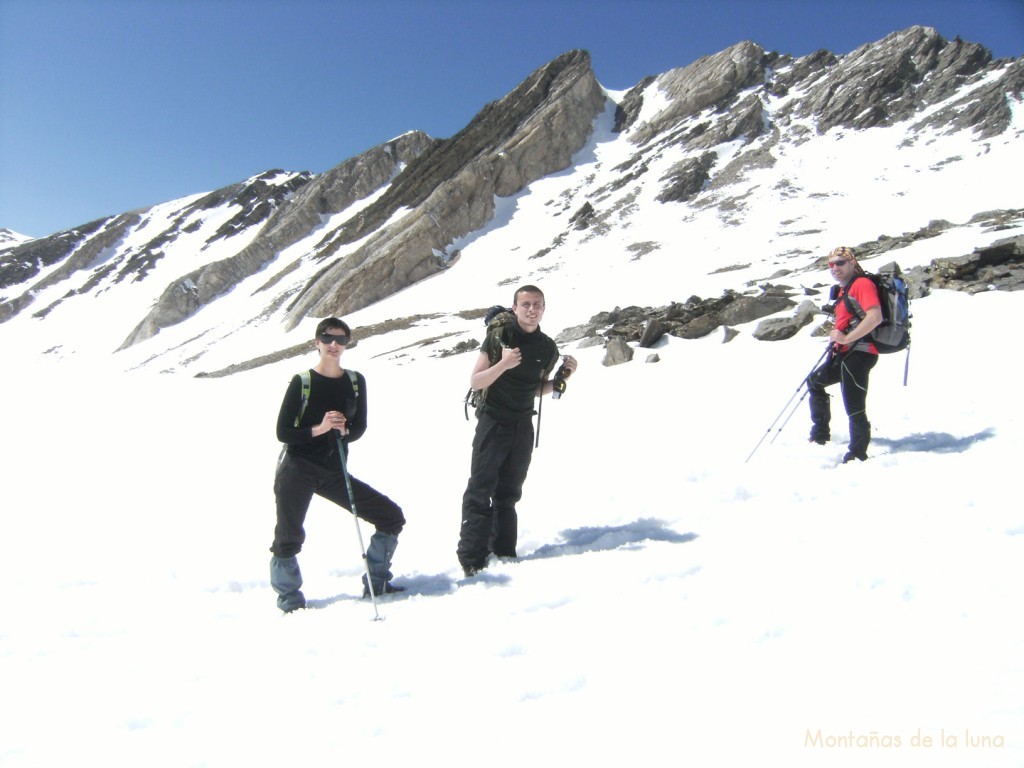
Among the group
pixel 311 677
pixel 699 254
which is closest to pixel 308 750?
pixel 311 677

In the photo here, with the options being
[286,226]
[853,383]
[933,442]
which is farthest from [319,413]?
[286,226]

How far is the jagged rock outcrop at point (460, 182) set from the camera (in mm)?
53375

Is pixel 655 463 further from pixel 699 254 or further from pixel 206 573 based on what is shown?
pixel 699 254

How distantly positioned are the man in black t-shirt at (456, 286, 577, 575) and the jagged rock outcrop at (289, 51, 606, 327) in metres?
48.1

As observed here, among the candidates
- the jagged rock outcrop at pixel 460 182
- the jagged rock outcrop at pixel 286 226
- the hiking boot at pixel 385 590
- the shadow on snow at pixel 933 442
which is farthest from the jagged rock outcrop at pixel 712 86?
the hiking boot at pixel 385 590

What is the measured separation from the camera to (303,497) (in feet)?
13.8

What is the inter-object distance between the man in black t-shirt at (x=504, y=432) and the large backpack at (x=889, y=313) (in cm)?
344

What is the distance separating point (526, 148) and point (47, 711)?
7158 centimetres

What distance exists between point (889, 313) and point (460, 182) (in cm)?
6145

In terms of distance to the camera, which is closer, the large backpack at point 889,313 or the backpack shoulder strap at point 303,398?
the backpack shoulder strap at point 303,398

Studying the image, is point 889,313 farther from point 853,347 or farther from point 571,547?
point 571,547

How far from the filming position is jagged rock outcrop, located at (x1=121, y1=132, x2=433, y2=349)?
7062 cm

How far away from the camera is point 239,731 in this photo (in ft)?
8.52

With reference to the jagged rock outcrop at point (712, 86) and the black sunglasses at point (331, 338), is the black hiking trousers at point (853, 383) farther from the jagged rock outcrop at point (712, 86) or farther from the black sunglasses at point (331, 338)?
the jagged rock outcrop at point (712, 86)
